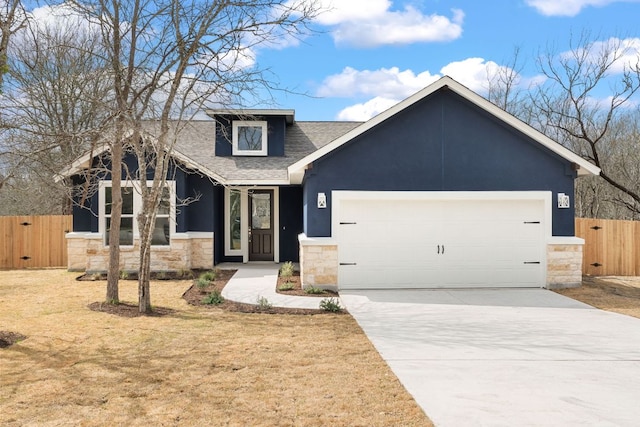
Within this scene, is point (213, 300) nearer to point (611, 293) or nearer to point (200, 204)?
point (200, 204)

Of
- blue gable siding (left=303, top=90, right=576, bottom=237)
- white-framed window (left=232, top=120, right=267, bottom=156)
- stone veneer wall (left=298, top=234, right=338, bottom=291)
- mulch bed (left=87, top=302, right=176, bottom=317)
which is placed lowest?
mulch bed (left=87, top=302, right=176, bottom=317)

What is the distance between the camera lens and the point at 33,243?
57.0ft

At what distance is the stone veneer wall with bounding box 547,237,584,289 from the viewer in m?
12.0

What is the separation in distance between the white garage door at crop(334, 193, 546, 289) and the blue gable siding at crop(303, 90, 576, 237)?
43 centimetres

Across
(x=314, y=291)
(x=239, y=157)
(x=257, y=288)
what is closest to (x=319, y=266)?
(x=314, y=291)

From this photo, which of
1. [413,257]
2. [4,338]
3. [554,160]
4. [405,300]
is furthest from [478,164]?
[4,338]

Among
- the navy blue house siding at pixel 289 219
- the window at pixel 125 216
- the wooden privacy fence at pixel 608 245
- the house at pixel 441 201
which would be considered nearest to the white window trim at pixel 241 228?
the navy blue house siding at pixel 289 219

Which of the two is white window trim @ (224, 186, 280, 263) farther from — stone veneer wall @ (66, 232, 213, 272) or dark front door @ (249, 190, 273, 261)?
stone veneer wall @ (66, 232, 213, 272)

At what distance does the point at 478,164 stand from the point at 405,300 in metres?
3.85

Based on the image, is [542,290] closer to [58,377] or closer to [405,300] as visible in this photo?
[405,300]

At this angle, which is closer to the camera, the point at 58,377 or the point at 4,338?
the point at 58,377

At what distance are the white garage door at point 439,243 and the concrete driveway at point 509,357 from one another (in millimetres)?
1113

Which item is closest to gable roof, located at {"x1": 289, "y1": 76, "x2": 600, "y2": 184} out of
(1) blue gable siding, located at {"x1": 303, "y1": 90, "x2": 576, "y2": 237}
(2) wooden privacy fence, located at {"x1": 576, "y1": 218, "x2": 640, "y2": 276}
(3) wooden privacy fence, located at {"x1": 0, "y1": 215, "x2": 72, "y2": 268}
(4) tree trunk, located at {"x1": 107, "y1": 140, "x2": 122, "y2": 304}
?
(1) blue gable siding, located at {"x1": 303, "y1": 90, "x2": 576, "y2": 237}

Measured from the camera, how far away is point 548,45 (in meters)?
19.1
